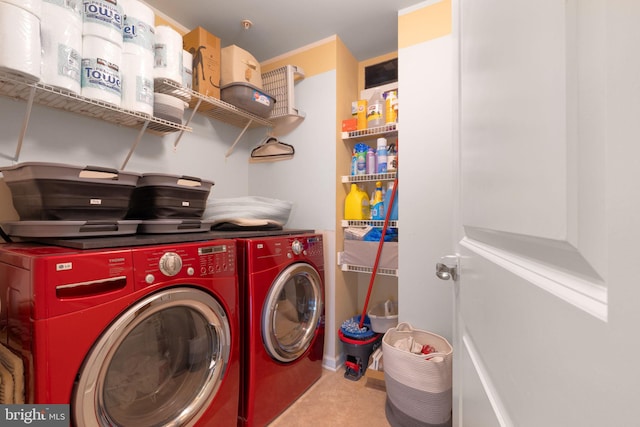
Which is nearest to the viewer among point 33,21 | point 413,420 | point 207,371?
point 33,21

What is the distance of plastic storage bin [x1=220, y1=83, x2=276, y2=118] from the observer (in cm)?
184

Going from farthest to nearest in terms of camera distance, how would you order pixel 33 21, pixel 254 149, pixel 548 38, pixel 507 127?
1. pixel 254 149
2. pixel 33 21
3. pixel 507 127
4. pixel 548 38

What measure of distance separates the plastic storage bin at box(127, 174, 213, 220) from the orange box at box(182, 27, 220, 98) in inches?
30.1

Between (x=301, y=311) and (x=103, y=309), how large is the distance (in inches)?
46.3

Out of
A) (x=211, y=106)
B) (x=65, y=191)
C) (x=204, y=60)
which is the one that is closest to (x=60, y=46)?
(x=65, y=191)

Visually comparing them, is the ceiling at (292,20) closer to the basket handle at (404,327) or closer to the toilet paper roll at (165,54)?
the toilet paper roll at (165,54)

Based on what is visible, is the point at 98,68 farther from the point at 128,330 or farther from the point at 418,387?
the point at 418,387

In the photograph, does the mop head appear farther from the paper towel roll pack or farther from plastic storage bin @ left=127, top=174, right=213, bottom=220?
the paper towel roll pack

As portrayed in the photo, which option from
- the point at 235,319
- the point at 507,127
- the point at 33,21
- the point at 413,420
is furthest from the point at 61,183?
the point at 413,420

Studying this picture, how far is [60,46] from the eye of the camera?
3.44ft

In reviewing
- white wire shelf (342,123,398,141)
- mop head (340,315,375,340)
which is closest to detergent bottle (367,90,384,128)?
white wire shelf (342,123,398,141)

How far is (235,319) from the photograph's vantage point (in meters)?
1.25

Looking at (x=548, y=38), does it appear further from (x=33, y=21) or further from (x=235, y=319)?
(x=33, y=21)

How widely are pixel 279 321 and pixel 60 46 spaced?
1.61 metres
